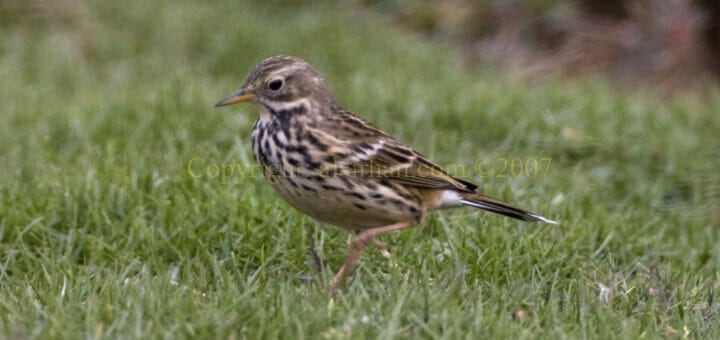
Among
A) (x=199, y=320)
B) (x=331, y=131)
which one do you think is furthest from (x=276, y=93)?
(x=199, y=320)

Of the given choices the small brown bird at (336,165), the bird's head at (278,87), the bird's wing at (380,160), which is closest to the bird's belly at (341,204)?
the small brown bird at (336,165)

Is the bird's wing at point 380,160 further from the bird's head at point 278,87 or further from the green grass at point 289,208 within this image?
the green grass at point 289,208

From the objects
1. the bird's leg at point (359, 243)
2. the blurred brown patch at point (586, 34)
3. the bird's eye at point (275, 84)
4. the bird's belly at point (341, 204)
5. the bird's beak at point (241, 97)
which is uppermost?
the bird's eye at point (275, 84)

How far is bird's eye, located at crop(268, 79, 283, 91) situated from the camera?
5.86m

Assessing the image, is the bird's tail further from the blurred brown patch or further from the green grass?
the blurred brown patch

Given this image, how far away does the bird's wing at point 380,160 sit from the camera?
570 cm

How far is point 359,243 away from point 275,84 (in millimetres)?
1009

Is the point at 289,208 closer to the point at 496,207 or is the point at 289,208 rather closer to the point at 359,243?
the point at 359,243

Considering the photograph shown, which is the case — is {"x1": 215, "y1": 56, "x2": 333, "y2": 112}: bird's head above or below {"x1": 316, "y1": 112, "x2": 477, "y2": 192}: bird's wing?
above

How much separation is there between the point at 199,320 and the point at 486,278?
185 cm

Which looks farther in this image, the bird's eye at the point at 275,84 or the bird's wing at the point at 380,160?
the bird's eye at the point at 275,84

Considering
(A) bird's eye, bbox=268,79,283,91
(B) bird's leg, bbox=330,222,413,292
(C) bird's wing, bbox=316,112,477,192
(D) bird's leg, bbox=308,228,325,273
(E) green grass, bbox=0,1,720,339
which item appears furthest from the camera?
(A) bird's eye, bbox=268,79,283,91

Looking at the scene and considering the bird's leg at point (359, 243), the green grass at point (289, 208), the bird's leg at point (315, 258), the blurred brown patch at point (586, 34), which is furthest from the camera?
the blurred brown patch at point (586, 34)

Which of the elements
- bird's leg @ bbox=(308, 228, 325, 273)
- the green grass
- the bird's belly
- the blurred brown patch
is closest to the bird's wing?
the bird's belly
